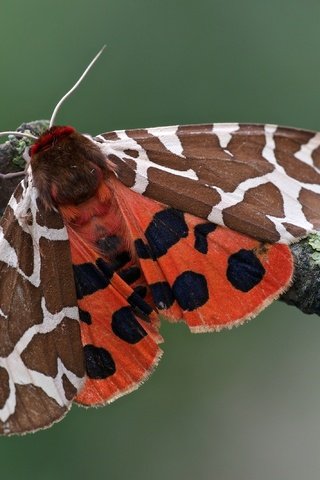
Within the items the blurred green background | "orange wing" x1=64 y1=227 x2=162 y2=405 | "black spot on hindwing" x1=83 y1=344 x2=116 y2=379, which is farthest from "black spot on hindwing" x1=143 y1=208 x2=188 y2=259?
the blurred green background

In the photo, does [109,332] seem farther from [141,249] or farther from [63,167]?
[63,167]

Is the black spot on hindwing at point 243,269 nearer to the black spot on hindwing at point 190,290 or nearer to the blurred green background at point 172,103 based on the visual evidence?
the black spot on hindwing at point 190,290

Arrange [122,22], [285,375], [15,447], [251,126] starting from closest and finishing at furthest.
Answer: [251,126]
[15,447]
[122,22]
[285,375]

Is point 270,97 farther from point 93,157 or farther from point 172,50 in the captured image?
point 93,157

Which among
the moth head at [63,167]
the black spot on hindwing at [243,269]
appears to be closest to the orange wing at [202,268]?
the black spot on hindwing at [243,269]

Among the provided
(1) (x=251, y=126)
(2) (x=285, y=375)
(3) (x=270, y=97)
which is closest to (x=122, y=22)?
(3) (x=270, y=97)

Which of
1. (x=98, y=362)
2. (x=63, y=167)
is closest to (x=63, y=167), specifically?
(x=63, y=167)
